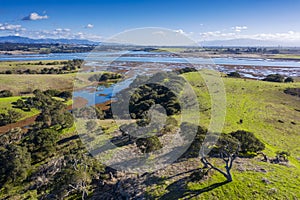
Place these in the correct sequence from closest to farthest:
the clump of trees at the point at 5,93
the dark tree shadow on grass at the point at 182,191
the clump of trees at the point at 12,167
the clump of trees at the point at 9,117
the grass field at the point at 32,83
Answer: the dark tree shadow on grass at the point at 182,191 → the clump of trees at the point at 12,167 → the clump of trees at the point at 9,117 → the clump of trees at the point at 5,93 → the grass field at the point at 32,83

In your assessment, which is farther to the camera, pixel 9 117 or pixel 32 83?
pixel 32 83

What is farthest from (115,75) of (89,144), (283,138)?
(283,138)

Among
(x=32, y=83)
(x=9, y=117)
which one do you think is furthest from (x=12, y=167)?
(x=32, y=83)

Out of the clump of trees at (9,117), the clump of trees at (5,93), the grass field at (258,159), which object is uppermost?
the grass field at (258,159)

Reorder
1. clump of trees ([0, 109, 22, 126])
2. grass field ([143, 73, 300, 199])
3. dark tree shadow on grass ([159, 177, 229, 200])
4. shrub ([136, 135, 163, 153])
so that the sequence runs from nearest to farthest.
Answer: grass field ([143, 73, 300, 199])
dark tree shadow on grass ([159, 177, 229, 200])
shrub ([136, 135, 163, 153])
clump of trees ([0, 109, 22, 126])

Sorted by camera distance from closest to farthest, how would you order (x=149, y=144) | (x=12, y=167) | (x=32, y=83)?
(x=12, y=167) < (x=149, y=144) < (x=32, y=83)

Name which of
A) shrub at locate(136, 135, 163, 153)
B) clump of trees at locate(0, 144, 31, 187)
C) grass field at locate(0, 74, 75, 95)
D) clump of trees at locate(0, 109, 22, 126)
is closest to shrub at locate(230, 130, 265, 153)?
shrub at locate(136, 135, 163, 153)

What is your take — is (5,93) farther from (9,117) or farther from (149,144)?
(149,144)

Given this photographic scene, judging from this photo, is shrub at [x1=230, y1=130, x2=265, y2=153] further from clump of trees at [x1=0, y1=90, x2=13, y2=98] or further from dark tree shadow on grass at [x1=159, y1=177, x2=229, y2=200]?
clump of trees at [x1=0, y1=90, x2=13, y2=98]

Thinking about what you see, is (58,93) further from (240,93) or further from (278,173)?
(278,173)

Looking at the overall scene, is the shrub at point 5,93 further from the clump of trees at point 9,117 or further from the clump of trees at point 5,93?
the clump of trees at point 9,117

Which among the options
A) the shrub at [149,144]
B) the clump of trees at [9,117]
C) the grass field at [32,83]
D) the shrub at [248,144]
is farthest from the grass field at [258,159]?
the grass field at [32,83]

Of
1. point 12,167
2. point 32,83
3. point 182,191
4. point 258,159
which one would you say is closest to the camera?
point 182,191
